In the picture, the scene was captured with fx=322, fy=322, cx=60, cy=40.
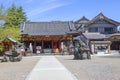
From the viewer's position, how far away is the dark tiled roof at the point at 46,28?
5944cm

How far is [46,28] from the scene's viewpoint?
61.8m

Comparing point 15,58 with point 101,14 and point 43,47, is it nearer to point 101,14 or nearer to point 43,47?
point 43,47

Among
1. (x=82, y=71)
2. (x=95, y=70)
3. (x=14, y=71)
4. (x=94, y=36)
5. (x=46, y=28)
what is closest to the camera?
(x=82, y=71)

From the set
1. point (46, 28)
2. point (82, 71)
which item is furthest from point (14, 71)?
point (46, 28)

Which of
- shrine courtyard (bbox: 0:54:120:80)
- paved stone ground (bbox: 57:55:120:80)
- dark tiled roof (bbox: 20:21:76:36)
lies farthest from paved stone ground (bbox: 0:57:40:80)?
dark tiled roof (bbox: 20:21:76:36)

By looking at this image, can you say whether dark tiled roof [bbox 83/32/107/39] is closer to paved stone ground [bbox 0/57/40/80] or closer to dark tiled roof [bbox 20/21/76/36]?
dark tiled roof [bbox 20/21/76/36]

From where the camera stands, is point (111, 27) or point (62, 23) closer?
point (62, 23)

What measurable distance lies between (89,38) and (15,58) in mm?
31442

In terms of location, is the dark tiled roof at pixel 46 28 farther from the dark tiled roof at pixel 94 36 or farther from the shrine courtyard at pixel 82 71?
the shrine courtyard at pixel 82 71

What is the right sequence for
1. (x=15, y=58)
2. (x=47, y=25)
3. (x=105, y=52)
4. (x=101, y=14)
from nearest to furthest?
(x=15, y=58) → (x=105, y=52) → (x=47, y=25) → (x=101, y=14)

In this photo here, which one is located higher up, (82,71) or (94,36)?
(94,36)

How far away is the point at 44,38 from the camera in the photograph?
59.0 m

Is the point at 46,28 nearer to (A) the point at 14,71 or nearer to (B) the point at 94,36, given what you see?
(B) the point at 94,36

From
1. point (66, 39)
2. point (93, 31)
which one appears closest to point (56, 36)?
point (66, 39)
